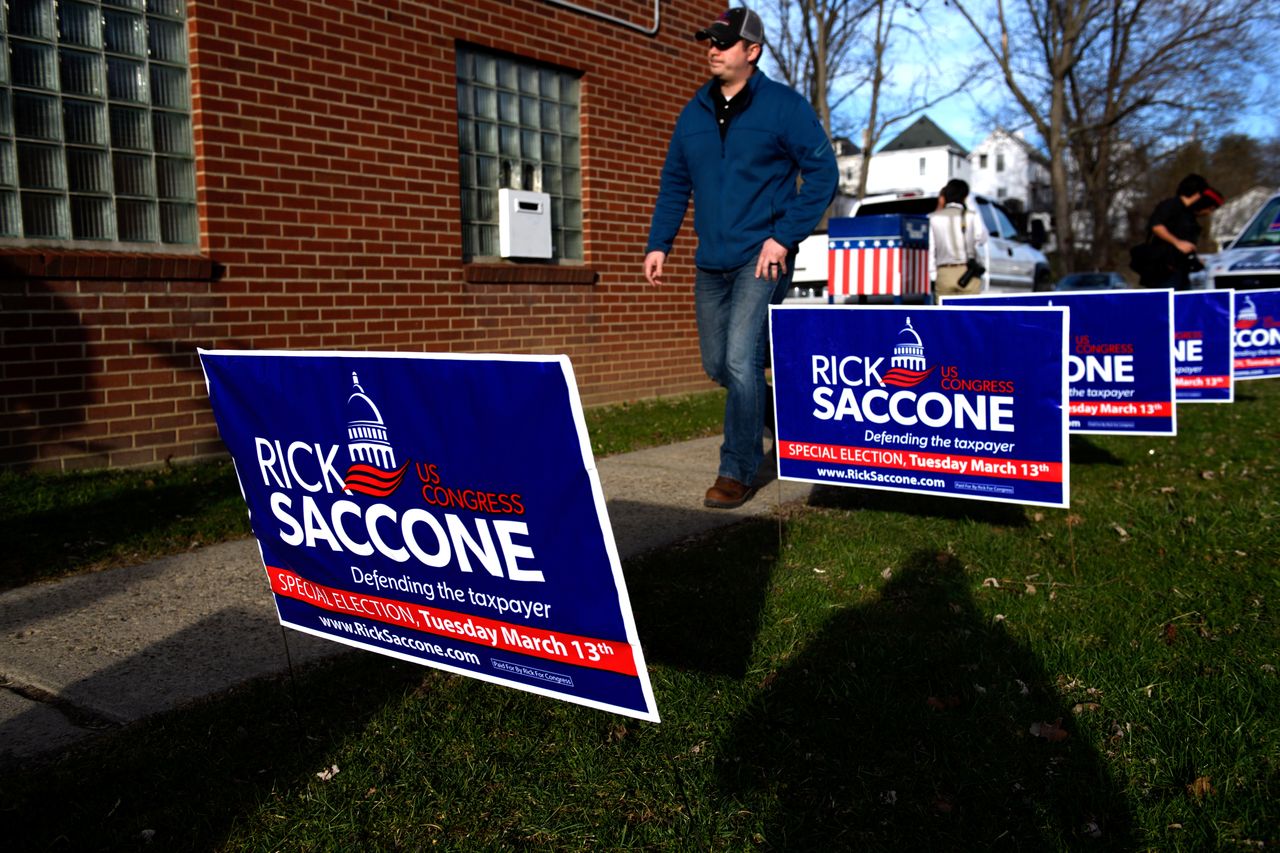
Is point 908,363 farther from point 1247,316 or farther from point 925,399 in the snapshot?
point 1247,316

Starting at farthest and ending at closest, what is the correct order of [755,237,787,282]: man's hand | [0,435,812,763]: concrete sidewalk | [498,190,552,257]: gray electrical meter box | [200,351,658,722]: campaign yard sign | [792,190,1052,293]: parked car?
[792,190,1052,293]: parked car < [498,190,552,257]: gray electrical meter box < [755,237,787,282]: man's hand < [0,435,812,763]: concrete sidewalk < [200,351,658,722]: campaign yard sign

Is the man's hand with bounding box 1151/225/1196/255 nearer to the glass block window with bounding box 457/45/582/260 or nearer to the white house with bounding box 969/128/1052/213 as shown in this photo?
the glass block window with bounding box 457/45/582/260

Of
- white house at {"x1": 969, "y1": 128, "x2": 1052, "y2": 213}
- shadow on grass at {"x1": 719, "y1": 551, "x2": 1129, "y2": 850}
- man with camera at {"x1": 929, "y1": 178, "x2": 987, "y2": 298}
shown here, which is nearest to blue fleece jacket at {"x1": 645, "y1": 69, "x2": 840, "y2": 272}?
shadow on grass at {"x1": 719, "y1": 551, "x2": 1129, "y2": 850}

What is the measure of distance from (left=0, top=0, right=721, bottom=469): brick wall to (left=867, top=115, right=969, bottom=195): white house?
260ft

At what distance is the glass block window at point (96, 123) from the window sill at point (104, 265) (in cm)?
22

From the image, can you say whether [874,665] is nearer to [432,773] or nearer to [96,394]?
[432,773]

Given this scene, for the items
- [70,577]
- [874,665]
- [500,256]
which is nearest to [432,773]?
[874,665]

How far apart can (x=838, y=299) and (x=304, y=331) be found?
8287 millimetres

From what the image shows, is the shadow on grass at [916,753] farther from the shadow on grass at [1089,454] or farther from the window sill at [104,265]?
the window sill at [104,265]

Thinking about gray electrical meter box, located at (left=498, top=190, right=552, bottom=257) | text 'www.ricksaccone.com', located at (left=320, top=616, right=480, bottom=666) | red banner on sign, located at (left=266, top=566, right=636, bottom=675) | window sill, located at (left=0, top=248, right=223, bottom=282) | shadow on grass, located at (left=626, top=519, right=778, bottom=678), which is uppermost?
gray electrical meter box, located at (left=498, top=190, right=552, bottom=257)

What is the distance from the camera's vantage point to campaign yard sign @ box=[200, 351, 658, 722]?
2398mm

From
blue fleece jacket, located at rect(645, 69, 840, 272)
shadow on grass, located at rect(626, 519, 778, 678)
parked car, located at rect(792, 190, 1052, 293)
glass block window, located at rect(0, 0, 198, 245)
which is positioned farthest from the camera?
parked car, located at rect(792, 190, 1052, 293)

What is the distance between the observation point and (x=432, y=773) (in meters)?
2.70

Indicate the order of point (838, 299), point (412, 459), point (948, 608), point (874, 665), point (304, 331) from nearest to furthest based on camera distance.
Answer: point (412, 459) → point (874, 665) → point (948, 608) → point (304, 331) → point (838, 299)
